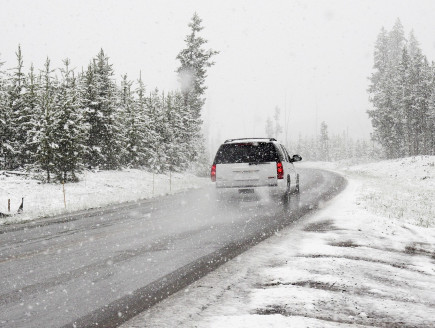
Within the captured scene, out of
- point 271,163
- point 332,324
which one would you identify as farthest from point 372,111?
point 332,324

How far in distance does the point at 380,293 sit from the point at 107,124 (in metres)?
25.5

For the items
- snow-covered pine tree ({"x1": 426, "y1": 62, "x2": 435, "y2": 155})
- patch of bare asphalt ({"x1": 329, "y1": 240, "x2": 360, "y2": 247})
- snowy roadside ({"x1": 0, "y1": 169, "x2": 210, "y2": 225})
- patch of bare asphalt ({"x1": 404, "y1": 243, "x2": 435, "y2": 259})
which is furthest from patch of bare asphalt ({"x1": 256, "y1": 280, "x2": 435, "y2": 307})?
snow-covered pine tree ({"x1": 426, "y1": 62, "x2": 435, "y2": 155})

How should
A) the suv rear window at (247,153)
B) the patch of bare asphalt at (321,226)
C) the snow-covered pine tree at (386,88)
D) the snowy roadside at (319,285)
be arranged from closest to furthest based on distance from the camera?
1. the snowy roadside at (319,285)
2. the patch of bare asphalt at (321,226)
3. the suv rear window at (247,153)
4. the snow-covered pine tree at (386,88)

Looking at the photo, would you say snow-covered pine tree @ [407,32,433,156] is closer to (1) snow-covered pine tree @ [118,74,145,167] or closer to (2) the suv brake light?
(1) snow-covered pine tree @ [118,74,145,167]

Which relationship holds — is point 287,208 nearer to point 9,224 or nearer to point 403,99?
point 9,224

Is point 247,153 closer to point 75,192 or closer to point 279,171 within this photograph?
point 279,171

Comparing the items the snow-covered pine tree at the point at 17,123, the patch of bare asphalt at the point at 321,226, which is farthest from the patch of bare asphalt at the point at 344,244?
the snow-covered pine tree at the point at 17,123

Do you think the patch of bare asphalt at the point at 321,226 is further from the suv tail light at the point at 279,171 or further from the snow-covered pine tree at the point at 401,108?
the snow-covered pine tree at the point at 401,108

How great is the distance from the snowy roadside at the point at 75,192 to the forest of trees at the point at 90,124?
4.03 ft

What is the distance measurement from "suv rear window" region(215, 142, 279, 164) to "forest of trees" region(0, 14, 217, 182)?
12060mm

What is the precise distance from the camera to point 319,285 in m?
4.86

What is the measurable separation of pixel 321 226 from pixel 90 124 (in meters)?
20.9

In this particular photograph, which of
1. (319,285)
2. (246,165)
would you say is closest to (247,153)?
(246,165)

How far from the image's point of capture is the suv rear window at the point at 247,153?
1291 centimetres
